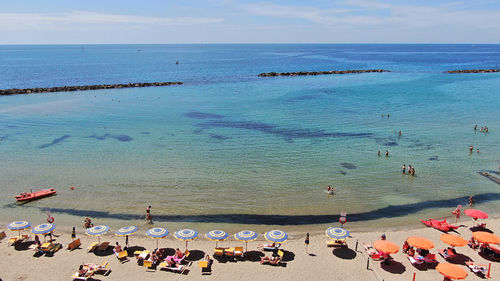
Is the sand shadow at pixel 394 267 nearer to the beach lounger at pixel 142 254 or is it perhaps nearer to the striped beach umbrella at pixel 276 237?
the striped beach umbrella at pixel 276 237

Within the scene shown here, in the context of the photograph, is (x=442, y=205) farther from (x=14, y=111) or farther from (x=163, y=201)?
(x=14, y=111)

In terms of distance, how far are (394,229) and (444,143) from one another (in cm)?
2583

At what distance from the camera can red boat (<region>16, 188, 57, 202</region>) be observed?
101ft

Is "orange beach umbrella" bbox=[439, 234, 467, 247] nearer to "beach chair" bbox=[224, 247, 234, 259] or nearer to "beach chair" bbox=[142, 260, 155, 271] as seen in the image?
"beach chair" bbox=[224, 247, 234, 259]

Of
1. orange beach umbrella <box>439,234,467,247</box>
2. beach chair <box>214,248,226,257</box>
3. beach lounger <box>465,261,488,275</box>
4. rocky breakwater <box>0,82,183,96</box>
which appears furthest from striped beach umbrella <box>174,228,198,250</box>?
rocky breakwater <box>0,82,183,96</box>

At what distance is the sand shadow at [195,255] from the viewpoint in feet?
72.9

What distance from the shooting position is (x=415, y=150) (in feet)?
143

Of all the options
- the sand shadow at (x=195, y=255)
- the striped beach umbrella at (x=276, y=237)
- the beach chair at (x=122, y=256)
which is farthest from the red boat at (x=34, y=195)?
the striped beach umbrella at (x=276, y=237)

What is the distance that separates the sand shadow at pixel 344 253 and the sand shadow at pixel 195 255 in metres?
8.61

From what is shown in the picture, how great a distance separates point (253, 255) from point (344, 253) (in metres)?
5.95

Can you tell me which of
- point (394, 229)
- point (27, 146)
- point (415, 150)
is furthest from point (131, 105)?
point (394, 229)

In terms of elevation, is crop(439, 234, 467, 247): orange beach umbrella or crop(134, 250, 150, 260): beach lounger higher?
crop(439, 234, 467, 247): orange beach umbrella

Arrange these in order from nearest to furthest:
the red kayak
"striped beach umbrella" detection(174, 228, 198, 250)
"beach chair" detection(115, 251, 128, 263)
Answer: "beach chair" detection(115, 251, 128, 263) → "striped beach umbrella" detection(174, 228, 198, 250) → the red kayak

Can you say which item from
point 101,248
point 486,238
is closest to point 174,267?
point 101,248
